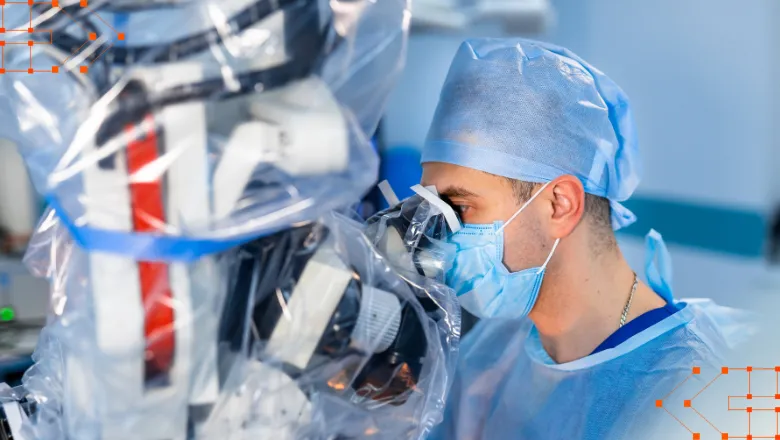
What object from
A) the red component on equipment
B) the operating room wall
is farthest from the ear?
the operating room wall

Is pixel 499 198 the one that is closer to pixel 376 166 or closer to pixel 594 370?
pixel 594 370

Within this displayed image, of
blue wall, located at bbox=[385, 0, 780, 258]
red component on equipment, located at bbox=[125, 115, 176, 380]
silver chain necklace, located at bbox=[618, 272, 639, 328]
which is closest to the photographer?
red component on equipment, located at bbox=[125, 115, 176, 380]

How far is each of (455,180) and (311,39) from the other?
0.63 meters

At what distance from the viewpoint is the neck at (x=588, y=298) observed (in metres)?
1.45

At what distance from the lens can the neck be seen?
1454 mm

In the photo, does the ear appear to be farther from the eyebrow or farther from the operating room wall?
the operating room wall

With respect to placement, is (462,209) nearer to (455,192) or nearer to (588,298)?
(455,192)

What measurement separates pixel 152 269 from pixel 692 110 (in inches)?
118

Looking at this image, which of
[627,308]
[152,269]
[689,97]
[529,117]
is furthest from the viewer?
[689,97]

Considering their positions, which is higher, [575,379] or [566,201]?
[566,201]

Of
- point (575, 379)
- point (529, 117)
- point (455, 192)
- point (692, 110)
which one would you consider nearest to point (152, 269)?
point (455, 192)

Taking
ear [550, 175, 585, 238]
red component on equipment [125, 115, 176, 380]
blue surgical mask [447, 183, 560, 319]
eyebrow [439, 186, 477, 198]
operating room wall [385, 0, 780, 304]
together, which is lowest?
operating room wall [385, 0, 780, 304]

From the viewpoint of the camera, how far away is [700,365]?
4.15 ft

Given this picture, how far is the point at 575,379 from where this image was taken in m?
1.43
